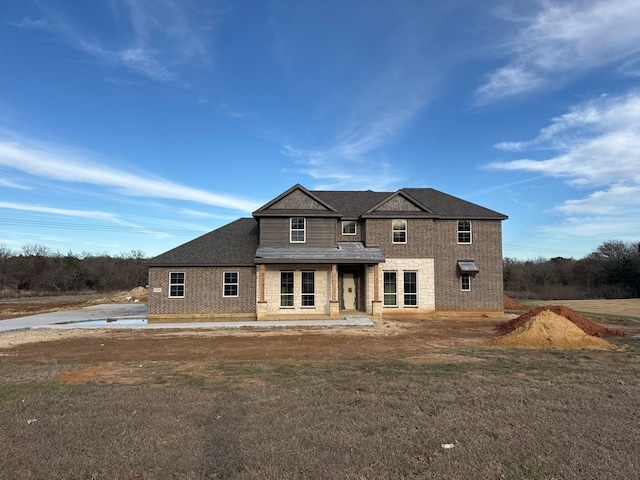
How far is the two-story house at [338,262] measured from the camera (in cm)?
2192

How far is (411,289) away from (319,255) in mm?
5852

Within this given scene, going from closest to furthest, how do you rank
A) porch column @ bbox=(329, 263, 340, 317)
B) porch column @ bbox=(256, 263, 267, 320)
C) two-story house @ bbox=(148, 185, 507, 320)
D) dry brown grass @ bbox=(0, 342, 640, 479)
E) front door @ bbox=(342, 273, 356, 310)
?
dry brown grass @ bbox=(0, 342, 640, 479) < porch column @ bbox=(256, 263, 267, 320) < porch column @ bbox=(329, 263, 340, 317) < two-story house @ bbox=(148, 185, 507, 320) < front door @ bbox=(342, 273, 356, 310)

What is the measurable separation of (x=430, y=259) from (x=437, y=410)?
1786 centimetres

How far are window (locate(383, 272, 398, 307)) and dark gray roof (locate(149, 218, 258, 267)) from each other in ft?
24.7

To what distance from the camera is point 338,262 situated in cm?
2138

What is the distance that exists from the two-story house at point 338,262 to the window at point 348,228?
0.06m

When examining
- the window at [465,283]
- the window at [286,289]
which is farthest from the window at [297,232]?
the window at [465,283]

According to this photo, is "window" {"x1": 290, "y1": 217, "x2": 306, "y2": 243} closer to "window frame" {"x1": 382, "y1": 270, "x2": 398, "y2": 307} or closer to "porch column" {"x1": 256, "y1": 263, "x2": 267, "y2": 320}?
"porch column" {"x1": 256, "y1": 263, "x2": 267, "y2": 320}

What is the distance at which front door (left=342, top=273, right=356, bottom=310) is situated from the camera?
80.5 ft

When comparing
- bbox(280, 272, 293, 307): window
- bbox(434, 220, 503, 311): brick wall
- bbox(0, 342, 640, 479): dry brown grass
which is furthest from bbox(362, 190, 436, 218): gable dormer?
bbox(0, 342, 640, 479): dry brown grass

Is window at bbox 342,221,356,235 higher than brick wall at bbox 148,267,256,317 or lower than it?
higher

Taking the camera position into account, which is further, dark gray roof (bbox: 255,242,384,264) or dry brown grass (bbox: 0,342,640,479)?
dark gray roof (bbox: 255,242,384,264)

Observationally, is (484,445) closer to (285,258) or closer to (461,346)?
(461,346)

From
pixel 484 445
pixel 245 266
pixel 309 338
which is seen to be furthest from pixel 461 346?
pixel 245 266
